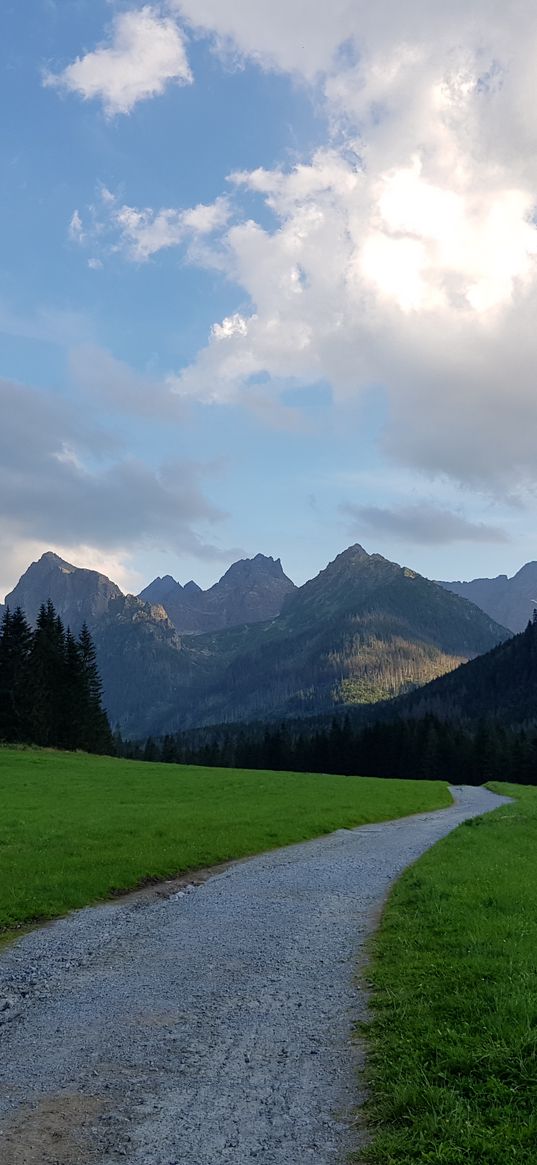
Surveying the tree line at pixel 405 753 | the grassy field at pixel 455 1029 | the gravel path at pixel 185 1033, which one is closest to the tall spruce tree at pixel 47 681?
the tree line at pixel 405 753

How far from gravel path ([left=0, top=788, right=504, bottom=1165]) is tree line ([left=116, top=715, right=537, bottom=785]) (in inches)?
4919

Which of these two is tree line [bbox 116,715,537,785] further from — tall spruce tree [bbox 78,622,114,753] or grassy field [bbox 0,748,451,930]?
grassy field [bbox 0,748,451,930]

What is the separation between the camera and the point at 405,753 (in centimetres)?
14825

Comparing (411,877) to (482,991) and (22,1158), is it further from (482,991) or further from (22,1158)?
(22,1158)

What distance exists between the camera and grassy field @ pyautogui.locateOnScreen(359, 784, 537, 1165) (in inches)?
289

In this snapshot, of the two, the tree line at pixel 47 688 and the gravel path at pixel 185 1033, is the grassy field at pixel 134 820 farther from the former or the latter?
the tree line at pixel 47 688

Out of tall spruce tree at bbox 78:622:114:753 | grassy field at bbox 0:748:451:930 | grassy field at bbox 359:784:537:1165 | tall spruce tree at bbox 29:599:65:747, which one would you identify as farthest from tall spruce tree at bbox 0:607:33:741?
grassy field at bbox 359:784:537:1165

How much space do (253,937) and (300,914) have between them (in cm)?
282

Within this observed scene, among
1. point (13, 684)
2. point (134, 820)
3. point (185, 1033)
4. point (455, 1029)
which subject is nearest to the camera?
point (455, 1029)

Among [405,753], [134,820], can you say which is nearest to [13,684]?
[134,820]

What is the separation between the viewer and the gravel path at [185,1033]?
7828mm

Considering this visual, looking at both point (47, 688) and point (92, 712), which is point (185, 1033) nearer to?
point (47, 688)

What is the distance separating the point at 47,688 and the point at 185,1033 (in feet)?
318

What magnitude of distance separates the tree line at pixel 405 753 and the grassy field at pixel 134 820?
7911 cm
